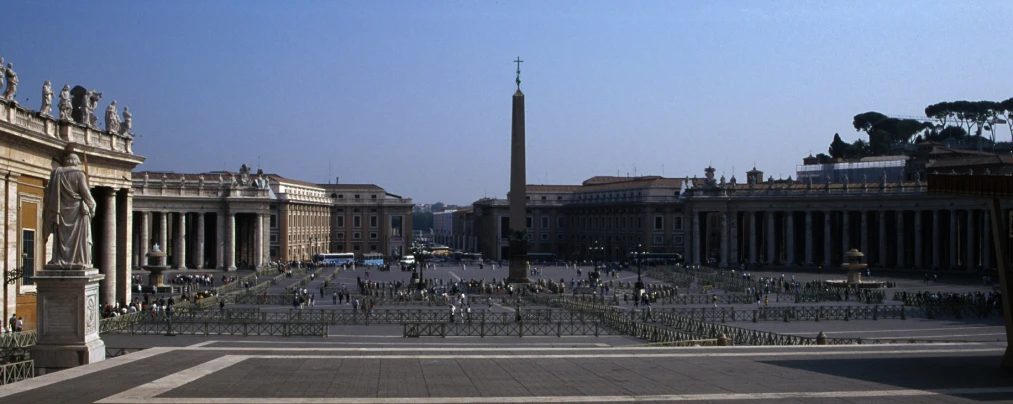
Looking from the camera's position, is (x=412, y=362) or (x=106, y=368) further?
(x=412, y=362)

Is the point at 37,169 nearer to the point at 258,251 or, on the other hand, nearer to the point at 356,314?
the point at 356,314

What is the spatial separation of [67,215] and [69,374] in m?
2.93

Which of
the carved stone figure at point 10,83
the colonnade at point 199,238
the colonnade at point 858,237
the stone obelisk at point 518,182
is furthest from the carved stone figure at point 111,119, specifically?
the colonnade at point 858,237

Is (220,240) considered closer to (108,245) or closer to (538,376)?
(108,245)

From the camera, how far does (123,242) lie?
37.6 m

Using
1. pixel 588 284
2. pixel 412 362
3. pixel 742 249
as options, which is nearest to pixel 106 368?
pixel 412 362

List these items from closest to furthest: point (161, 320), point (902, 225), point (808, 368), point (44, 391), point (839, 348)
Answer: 1. point (44, 391)
2. point (808, 368)
3. point (839, 348)
4. point (161, 320)
5. point (902, 225)

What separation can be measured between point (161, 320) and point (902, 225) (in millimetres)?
61435

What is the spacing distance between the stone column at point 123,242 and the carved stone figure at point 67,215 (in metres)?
20.9

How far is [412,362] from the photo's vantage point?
19.2 metres

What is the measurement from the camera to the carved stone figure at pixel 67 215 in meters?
17.3

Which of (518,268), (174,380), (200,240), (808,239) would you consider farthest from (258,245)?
(174,380)

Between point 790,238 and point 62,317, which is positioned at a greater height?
point 790,238

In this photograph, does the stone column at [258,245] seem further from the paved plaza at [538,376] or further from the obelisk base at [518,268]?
the paved plaza at [538,376]
